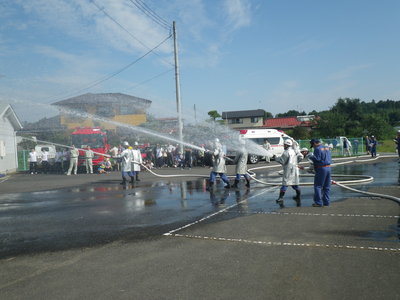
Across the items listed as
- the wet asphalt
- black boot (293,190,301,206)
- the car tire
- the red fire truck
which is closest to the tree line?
the car tire

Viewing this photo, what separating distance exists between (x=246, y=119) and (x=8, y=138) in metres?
52.6

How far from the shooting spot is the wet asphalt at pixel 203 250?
3826 millimetres

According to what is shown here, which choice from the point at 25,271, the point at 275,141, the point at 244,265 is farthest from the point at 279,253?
the point at 275,141

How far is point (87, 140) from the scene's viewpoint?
23.5 metres

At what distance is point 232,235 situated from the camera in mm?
5969

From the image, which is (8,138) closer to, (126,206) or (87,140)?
(87,140)

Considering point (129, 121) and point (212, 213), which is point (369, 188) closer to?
point (212, 213)

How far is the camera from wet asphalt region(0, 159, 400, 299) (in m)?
3.83

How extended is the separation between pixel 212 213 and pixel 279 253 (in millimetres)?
3138

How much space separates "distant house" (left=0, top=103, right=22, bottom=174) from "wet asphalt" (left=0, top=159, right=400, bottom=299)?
16.7 metres

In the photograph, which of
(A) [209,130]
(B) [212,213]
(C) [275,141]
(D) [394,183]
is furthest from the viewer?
(C) [275,141]

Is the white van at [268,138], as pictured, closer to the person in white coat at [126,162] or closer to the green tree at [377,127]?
the person in white coat at [126,162]

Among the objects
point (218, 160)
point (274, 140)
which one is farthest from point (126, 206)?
point (274, 140)

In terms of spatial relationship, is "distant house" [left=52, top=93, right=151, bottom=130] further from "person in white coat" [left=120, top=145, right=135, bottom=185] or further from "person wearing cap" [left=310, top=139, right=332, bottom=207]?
"person wearing cap" [left=310, top=139, right=332, bottom=207]
